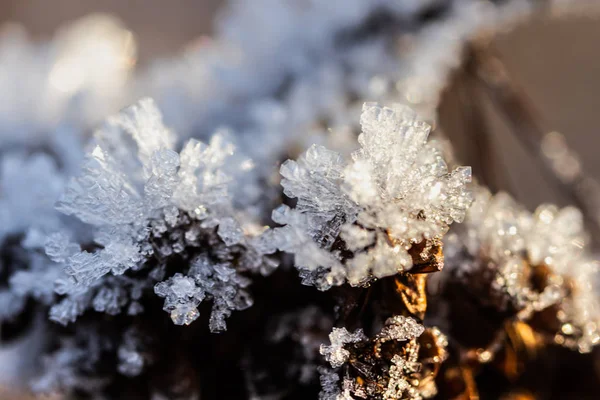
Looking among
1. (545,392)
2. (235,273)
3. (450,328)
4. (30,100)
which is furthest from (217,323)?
(30,100)

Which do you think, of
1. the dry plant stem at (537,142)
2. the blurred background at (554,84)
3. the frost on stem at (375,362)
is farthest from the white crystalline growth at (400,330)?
the blurred background at (554,84)

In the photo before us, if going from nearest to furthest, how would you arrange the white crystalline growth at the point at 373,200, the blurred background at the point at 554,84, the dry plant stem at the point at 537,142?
the white crystalline growth at the point at 373,200
the dry plant stem at the point at 537,142
the blurred background at the point at 554,84

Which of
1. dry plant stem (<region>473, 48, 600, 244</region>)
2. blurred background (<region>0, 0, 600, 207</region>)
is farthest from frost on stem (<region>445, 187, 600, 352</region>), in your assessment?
blurred background (<region>0, 0, 600, 207</region>)

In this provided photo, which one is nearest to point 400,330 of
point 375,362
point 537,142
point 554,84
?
point 375,362

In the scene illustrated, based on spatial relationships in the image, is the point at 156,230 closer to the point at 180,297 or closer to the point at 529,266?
the point at 180,297

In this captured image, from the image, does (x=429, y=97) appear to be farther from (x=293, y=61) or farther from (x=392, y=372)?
(x=392, y=372)

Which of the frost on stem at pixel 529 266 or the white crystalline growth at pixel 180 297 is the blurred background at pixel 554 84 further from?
the white crystalline growth at pixel 180 297
